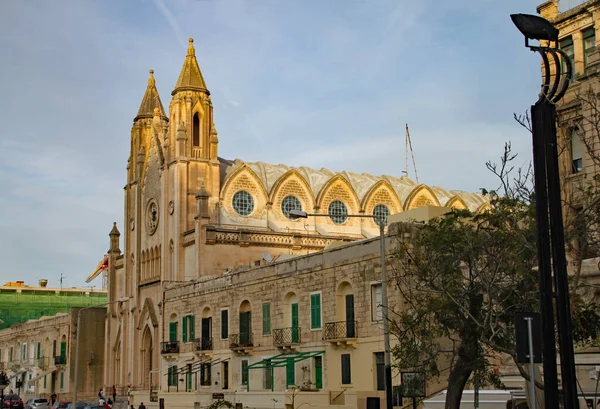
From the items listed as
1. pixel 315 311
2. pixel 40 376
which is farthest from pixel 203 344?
pixel 40 376

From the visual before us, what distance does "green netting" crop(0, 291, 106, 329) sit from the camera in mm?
101688

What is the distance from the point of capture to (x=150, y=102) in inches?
2867

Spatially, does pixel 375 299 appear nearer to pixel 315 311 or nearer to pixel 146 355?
pixel 315 311

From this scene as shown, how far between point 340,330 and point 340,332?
Result: 97mm

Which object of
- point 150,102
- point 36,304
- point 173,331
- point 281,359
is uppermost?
point 150,102

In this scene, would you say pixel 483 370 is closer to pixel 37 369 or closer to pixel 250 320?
pixel 250 320

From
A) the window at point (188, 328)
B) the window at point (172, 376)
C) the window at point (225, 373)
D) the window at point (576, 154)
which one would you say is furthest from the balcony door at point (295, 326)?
the window at point (576, 154)

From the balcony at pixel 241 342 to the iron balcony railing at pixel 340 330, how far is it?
6411 mm

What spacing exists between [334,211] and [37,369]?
33.5 metres

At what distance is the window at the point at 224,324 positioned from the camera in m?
45.4

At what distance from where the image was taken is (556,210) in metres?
12.2

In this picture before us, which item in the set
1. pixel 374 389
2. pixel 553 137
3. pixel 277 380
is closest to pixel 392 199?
pixel 277 380

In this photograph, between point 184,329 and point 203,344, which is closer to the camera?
point 203,344

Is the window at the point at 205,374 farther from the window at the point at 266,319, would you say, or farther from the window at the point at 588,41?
the window at the point at 588,41
